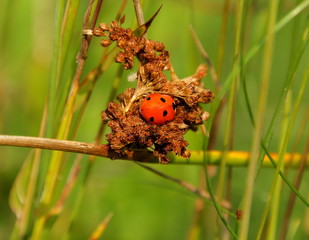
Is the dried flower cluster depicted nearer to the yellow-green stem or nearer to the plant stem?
the plant stem

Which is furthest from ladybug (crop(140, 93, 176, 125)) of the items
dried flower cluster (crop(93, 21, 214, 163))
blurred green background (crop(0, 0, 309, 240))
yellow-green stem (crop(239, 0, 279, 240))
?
blurred green background (crop(0, 0, 309, 240))

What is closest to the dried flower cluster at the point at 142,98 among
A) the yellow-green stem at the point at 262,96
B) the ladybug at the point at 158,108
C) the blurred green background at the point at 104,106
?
the ladybug at the point at 158,108

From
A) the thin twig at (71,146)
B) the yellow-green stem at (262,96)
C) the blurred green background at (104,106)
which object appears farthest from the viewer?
the blurred green background at (104,106)

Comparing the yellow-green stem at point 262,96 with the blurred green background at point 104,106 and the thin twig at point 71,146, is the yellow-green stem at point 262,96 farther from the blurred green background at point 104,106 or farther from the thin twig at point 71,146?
the blurred green background at point 104,106

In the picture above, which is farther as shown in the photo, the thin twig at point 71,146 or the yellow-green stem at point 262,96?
the thin twig at point 71,146

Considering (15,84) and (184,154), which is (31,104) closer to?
(15,84)

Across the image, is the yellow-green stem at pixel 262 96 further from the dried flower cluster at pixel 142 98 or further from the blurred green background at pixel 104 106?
the blurred green background at pixel 104 106

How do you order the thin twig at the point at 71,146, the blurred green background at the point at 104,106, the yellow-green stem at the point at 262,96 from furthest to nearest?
the blurred green background at the point at 104,106
the thin twig at the point at 71,146
the yellow-green stem at the point at 262,96

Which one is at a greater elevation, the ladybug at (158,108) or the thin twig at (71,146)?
the ladybug at (158,108)
